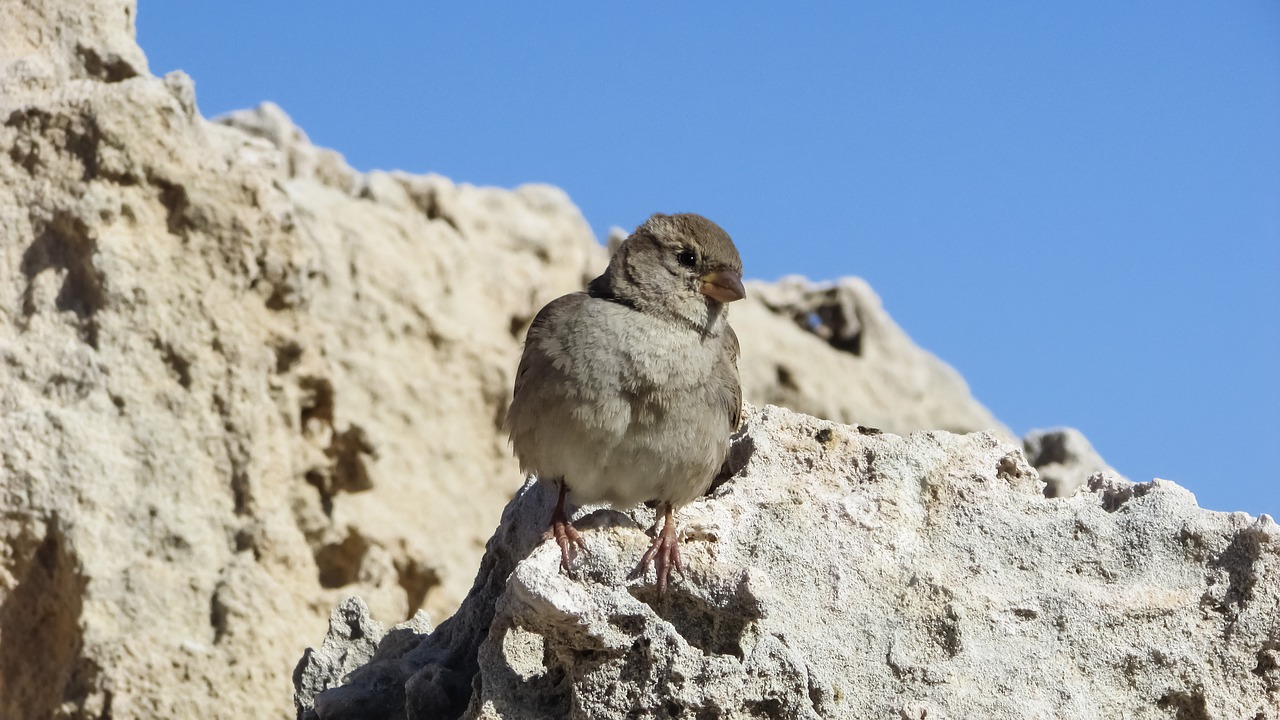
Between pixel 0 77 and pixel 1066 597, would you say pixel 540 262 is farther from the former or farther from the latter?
pixel 1066 597

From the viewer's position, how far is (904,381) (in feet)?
41.9

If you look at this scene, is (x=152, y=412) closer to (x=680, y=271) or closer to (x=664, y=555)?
(x=680, y=271)

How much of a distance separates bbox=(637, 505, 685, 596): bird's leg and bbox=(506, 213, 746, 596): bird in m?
0.44

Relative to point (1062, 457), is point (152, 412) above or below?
below

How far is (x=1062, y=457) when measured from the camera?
883 cm

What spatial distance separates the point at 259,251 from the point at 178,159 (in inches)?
20.7

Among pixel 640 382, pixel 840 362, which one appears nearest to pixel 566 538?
pixel 640 382

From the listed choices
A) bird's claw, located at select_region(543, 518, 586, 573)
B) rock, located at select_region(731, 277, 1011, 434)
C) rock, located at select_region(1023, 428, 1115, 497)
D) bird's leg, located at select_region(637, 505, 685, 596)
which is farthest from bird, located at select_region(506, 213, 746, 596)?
rock, located at select_region(731, 277, 1011, 434)

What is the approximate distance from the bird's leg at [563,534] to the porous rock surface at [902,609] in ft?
0.15

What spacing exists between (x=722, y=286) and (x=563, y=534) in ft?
4.36

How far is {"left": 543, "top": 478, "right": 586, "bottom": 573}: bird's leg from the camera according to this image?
397cm

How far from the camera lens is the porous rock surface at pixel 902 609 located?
3.77 m

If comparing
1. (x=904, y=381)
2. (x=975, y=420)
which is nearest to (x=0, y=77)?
(x=904, y=381)

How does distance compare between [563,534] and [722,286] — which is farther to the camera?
[722,286]
